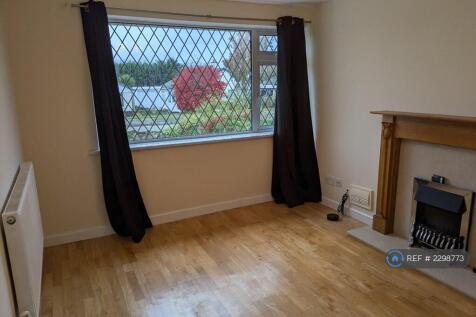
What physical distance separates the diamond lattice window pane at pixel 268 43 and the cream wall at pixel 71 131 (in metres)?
0.26

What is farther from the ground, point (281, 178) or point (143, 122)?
point (143, 122)

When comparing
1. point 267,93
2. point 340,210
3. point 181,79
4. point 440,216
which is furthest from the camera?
point 267,93

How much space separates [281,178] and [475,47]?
2.02m

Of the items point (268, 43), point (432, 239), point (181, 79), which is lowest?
point (432, 239)

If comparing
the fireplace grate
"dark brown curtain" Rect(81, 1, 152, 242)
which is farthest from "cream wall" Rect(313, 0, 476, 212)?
"dark brown curtain" Rect(81, 1, 152, 242)

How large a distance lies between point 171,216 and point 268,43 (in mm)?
2053

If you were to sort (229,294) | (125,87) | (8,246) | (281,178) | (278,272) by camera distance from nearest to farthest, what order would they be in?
(8,246)
(229,294)
(278,272)
(125,87)
(281,178)

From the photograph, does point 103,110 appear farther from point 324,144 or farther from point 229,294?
point 324,144

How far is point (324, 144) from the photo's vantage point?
12.1 ft

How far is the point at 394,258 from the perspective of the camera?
257cm

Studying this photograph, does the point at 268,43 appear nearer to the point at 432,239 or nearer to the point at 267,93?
the point at 267,93

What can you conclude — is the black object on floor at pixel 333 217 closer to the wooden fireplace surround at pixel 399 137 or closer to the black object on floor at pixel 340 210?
the black object on floor at pixel 340 210

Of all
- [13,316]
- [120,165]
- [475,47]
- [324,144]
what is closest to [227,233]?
[120,165]

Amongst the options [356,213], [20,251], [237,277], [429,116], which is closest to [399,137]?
[429,116]
